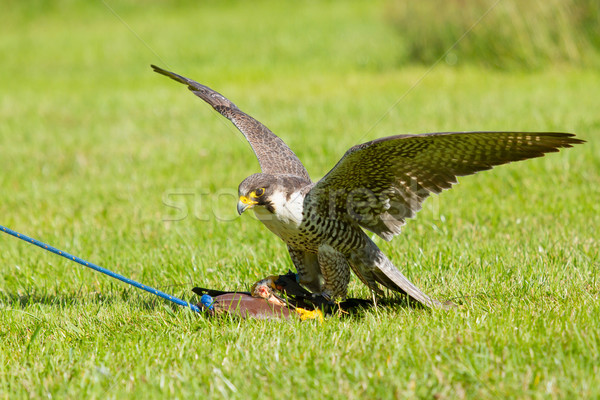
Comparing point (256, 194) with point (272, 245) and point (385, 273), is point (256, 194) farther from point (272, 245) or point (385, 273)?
point (272, 245)

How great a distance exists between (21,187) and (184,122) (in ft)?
9.25

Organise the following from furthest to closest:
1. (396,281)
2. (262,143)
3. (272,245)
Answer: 1. (272,245)
2. (262,143)
3. (396,281)

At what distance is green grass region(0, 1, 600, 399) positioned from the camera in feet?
8.91

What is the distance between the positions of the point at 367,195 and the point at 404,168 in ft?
0.86

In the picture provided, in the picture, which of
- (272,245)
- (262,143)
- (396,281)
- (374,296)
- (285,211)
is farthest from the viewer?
(272,245)

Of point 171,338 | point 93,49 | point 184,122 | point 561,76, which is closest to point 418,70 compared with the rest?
point 561,76

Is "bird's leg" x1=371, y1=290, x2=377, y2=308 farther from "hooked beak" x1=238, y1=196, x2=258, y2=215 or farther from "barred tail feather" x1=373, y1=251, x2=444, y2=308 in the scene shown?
"hooked beak" x1=238, y1=196, x2=258, y2=215

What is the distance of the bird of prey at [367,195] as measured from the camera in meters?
3.22

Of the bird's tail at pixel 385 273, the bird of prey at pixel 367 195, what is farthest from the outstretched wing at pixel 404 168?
the bird's tail at pixel 385 273

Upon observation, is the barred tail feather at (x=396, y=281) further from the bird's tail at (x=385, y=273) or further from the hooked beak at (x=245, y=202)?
the hooked beak at (x=245, y=202)

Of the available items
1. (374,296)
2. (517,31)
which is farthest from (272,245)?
(517,31)

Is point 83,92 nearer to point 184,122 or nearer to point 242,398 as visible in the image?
point 184,122

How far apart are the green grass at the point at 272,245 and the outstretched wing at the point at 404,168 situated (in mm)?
545

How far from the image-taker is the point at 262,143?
171 inches
